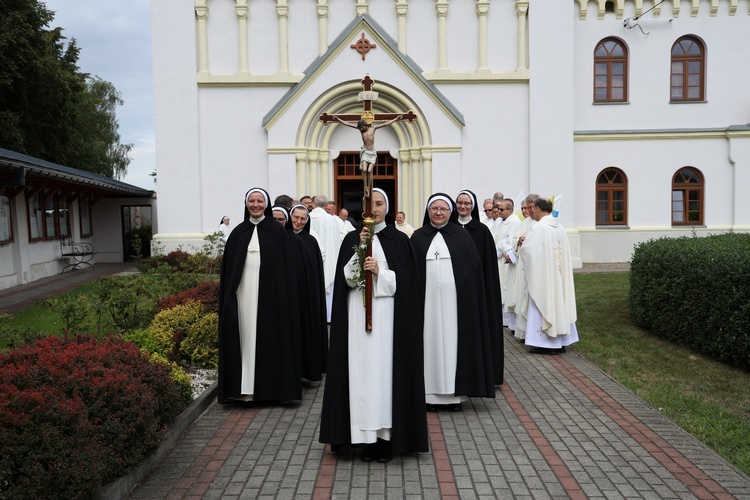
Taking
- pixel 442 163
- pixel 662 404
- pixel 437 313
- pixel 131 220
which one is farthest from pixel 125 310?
pixel 131 220

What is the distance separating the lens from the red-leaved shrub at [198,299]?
10.1 metres

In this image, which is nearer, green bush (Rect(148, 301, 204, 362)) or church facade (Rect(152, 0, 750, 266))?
green bush (Rect(148, 301, 204, 362))

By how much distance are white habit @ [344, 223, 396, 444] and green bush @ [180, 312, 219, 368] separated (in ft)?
11.7

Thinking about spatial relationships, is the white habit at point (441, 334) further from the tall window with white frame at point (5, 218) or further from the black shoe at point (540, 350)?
the tall window with white frame at point (5, 218)

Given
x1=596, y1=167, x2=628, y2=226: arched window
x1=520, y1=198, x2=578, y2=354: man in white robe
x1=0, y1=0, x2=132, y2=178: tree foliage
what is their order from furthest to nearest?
1. x1=0, y1=0, x2=132, y2=178: tree foliage
2. x1=596, y1=167, x2=628, y2=226: arched window
3. x1=520, y1=198, x2=578, y2=354: man in white robe

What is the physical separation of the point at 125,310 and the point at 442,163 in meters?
12.5

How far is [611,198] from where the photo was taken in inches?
882

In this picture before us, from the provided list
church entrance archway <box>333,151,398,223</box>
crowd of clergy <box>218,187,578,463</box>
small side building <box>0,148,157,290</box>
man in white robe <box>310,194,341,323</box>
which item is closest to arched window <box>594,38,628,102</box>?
church entrance archway <box>333,151,398,223</box>

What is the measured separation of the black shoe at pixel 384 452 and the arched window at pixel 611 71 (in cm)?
1959

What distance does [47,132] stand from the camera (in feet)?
99.9

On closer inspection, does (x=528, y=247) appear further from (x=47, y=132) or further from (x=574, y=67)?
(x=47, y=132)

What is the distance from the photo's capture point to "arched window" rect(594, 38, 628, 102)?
2234 centimetres

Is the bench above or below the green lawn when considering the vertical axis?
above

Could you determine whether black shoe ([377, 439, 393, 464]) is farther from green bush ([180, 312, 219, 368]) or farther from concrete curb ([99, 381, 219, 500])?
green bush ([180, 312, 219, 368])
